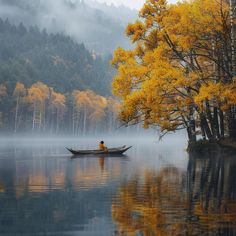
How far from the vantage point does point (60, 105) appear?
14625 cm

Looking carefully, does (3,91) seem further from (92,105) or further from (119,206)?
(119,206)

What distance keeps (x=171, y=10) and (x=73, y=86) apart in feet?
480

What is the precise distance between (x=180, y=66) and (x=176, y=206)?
2639 cm

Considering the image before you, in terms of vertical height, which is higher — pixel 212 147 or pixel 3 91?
pixel 3 91

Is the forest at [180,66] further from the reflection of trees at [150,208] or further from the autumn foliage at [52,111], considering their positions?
the autumn foliage at [52,111]

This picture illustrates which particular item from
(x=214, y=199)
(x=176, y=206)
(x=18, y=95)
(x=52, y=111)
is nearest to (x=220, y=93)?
(x=214, y=199)

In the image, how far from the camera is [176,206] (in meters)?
14.2

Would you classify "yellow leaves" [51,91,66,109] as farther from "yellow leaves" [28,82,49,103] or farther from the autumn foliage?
"yellow leaves" [28,82,49,103]

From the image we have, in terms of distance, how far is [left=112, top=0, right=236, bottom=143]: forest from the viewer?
32.4 metres

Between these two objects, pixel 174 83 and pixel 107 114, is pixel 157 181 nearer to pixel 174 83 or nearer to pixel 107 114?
pixel 174 83

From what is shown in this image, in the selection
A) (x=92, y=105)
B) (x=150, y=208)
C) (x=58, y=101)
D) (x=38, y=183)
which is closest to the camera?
(x=150, y=208)

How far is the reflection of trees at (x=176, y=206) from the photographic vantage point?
11263mm

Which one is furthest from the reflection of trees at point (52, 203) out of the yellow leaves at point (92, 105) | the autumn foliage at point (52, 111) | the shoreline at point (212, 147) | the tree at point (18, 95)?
the yellow leaves at point (92, 105)

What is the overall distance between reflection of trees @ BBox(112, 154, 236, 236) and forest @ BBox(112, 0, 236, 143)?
11.8m
